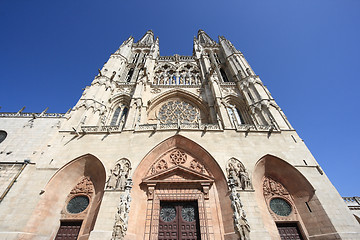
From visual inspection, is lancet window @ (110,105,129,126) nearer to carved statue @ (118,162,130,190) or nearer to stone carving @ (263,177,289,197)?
carved statue @ (118,162,130,190)

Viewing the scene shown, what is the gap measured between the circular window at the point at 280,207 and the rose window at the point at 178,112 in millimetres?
7233

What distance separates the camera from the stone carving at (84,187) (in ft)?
24.8

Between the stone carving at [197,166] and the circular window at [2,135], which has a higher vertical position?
the circular window at [2,135]

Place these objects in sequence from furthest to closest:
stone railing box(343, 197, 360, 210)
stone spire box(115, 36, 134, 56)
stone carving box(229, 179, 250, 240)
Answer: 1. stone spire box(115, 36, 134, 56)
2. stone railing box(343, 197, 360, 210)
3. stone carving box(229, 179, 250, 240)

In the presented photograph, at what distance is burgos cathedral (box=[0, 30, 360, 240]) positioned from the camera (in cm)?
618

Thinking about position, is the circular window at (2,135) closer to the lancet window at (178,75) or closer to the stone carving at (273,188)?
the lancet window at (178,75)

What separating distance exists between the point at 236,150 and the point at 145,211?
17.7ft

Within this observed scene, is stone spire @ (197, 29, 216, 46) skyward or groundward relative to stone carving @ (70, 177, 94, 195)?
skyward

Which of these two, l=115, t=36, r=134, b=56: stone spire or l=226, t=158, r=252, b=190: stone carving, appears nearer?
l=226, t=158, r=252, b=190: stone carving

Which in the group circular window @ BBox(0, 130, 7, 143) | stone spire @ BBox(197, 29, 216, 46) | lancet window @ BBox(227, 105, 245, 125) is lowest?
circular window @ BBox(0, 130, 7, 143)

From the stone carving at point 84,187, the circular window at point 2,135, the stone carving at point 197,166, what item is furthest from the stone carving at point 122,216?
the circular window at point 2,135

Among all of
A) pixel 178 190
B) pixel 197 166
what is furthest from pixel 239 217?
pixel 197 166

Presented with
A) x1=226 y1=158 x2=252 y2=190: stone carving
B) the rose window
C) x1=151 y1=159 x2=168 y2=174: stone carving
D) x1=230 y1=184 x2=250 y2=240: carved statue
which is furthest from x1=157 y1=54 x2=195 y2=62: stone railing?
x1=230 y1=184 x2=250 y2=240: carved statue

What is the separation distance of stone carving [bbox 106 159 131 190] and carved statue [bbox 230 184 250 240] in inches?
188
